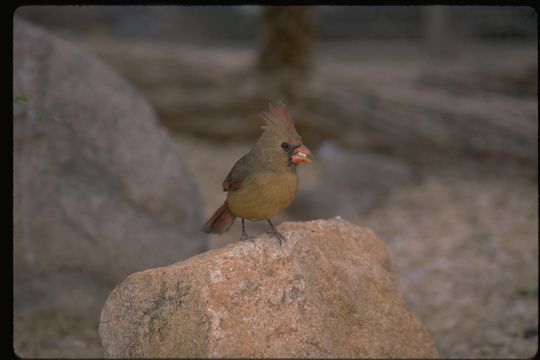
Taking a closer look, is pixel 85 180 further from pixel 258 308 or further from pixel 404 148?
pixel 404 148

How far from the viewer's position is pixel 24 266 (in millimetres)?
4500

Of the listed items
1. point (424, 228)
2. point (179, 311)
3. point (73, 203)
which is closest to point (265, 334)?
point (179, 311)

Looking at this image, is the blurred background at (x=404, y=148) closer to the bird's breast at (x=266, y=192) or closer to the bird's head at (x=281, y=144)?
the bird's breast at (x=266, y=192)

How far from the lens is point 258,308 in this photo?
9.90ft

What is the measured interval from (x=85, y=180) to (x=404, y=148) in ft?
15.6

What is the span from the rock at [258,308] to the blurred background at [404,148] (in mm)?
1472

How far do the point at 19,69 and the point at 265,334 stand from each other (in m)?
2.99

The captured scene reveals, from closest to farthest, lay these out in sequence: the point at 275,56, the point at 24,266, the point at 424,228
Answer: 1. the point at 24,266
2. the point at 424,228
3. the point at 275,56

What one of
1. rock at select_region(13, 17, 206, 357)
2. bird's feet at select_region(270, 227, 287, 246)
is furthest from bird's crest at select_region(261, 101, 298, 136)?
rock at select_region(13, 17, 206, 357)

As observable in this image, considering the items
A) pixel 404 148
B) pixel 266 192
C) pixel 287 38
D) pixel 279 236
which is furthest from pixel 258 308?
pixel 287 38

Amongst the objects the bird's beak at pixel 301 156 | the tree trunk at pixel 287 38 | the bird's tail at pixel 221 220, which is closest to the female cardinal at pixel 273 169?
the bird's beak at pixel 301 156

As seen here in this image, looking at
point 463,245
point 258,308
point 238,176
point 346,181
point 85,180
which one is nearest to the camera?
point 258,308

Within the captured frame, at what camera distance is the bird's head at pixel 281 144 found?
337 centimetres

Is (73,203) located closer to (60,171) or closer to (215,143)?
(60,171)
